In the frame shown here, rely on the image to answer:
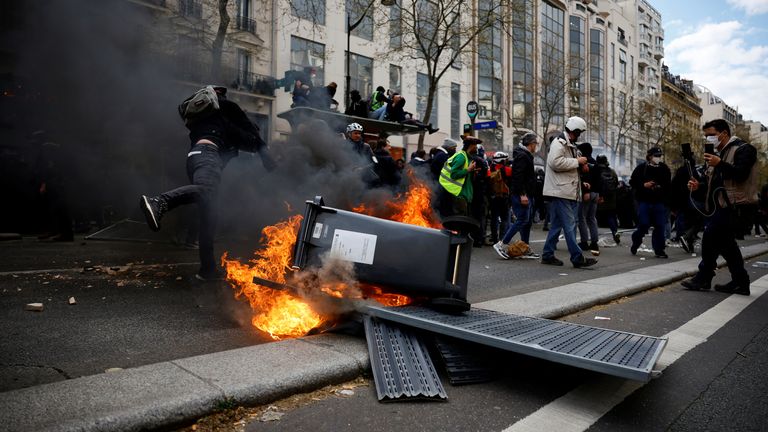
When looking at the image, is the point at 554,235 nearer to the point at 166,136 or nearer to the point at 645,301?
the point at 645,301

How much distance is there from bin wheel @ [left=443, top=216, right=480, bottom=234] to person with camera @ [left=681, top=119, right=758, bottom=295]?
9.50ft

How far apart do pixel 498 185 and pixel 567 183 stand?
276 cm

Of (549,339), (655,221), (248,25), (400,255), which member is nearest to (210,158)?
(400,255)

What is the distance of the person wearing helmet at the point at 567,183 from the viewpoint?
656 cm

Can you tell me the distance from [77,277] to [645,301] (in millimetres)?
5326

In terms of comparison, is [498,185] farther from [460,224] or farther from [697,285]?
[460,224]

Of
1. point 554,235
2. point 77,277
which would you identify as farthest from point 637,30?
point 77,277

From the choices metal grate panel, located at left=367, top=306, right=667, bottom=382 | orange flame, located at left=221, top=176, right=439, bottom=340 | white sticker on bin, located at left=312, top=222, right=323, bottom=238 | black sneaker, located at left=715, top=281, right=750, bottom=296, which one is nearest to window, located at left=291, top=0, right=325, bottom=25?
orange flame, located at left=221, top=176, right=439, bottom=340

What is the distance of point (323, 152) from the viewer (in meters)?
4.81

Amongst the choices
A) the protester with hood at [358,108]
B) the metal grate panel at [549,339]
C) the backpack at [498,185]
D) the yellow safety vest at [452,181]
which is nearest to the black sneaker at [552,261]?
the yellow safety vest at [452,181]

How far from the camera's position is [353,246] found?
304 centimetres

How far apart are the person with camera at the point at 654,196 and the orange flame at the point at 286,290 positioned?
547 centimetres

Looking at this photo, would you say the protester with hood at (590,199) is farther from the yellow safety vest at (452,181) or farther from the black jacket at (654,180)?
the yellow safety vest at (452,181)

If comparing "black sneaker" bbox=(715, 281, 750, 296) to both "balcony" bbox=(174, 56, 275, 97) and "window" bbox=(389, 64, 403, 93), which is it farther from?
"window" bbox=(389, 64, 403, 93)
